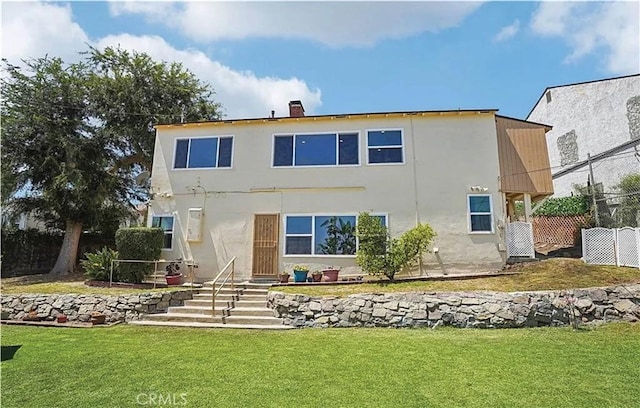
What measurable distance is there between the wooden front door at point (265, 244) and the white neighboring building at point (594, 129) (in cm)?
1514

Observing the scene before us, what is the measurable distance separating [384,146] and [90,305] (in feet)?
34.5

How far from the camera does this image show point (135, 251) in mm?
12500

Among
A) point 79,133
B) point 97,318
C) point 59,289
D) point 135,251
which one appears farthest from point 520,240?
point 79,133

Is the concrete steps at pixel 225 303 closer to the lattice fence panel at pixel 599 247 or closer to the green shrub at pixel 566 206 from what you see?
the lattice fence panel at pixel 599 247

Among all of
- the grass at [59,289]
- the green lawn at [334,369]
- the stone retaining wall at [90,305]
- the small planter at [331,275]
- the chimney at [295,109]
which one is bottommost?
the green lawn at [334,369]

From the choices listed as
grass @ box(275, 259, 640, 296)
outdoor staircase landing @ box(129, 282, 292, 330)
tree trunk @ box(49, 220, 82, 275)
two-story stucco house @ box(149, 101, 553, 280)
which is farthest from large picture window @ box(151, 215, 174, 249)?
tree trunk @ box(49, 220, 82, 275)

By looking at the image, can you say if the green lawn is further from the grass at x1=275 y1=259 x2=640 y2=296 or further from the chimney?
the chimney

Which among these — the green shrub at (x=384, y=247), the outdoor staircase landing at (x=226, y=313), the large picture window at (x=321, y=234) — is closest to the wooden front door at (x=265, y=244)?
the large picture window at (x=321, y=234)

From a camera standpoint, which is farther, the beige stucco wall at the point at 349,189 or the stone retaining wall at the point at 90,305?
the beige stucco wall at the point at 349,189

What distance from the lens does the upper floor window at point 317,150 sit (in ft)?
45.4

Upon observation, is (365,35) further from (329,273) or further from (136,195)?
→ (136,195)

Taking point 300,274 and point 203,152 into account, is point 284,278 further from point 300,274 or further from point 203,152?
point 203,152

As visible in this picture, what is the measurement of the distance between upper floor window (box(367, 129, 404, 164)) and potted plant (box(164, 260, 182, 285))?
Result: 308 inches

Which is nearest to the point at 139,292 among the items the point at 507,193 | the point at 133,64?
the point at 507,193
